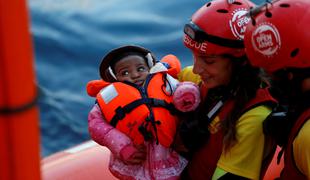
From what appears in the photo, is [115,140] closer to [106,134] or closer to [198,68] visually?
[106,134]

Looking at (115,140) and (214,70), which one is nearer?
(214,70)

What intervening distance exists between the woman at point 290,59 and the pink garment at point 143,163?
0.40 metres

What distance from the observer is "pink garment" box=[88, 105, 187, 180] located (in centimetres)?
198

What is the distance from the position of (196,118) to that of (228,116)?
0.49 feet

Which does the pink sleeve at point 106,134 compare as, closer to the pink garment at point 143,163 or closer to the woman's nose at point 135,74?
the pink garment at point 143,163

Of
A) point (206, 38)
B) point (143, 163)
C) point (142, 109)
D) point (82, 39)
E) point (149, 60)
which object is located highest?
point (206, 38)

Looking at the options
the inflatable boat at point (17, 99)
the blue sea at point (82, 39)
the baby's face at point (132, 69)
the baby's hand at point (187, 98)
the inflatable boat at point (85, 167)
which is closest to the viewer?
the inflatable boat at point (17, 99)

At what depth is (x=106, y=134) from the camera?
1999mm

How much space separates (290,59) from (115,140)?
0.66 metres

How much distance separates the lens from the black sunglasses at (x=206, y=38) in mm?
1836

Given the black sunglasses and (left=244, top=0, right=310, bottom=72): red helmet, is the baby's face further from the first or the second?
(left=244, top=0, right=310, bottom=72): red helmet

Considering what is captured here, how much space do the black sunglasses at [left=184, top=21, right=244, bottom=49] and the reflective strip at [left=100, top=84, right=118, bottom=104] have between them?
350 mm

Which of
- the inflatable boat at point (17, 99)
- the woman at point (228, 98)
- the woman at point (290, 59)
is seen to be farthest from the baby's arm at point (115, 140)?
the inflatable boat at point (17, 99)

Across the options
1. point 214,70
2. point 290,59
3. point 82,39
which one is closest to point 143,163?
point 214,70
